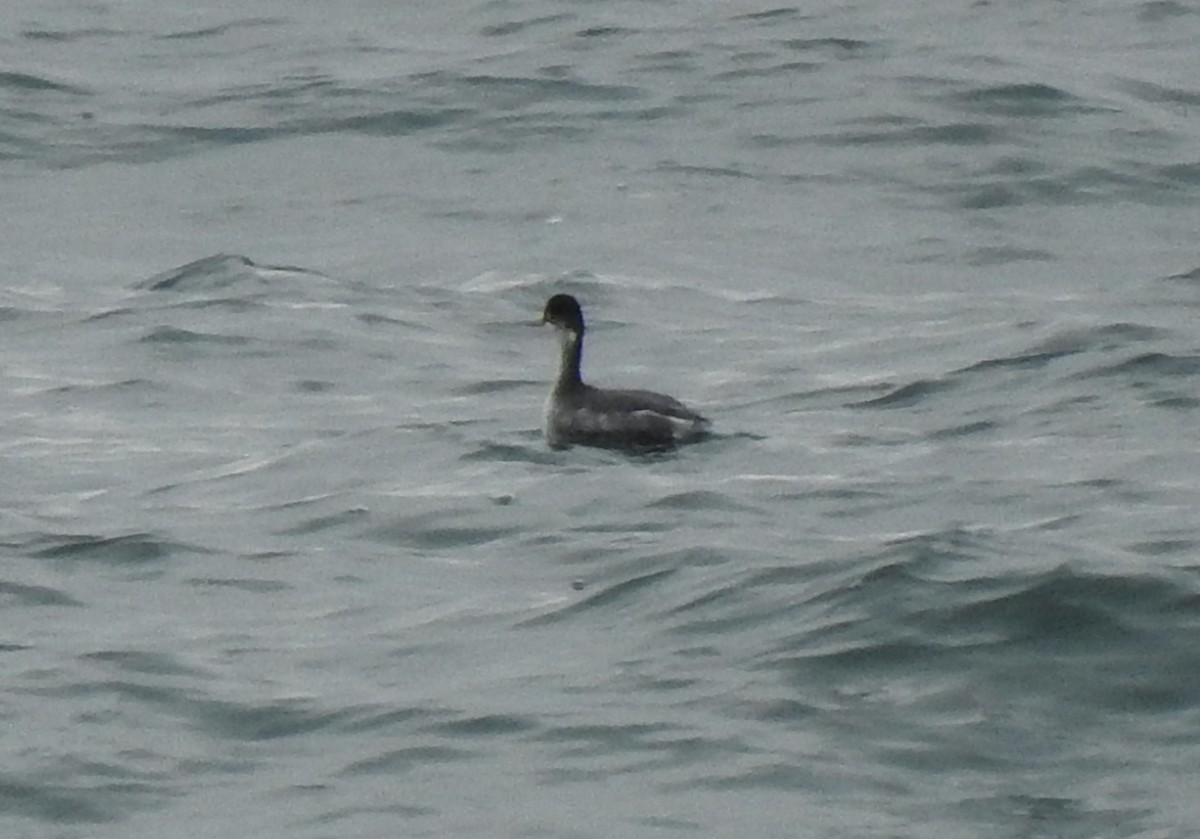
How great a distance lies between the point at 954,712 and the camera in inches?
395

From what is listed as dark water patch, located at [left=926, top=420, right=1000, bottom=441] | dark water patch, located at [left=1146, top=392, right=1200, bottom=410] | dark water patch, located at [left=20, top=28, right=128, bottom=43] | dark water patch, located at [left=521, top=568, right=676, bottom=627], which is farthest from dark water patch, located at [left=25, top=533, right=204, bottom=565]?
dark water patch, located at [left=20, top=28, right=128, bottom=43]

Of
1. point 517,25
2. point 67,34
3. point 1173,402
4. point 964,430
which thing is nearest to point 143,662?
point 964,430

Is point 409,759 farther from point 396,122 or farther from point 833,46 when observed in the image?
point 833,46

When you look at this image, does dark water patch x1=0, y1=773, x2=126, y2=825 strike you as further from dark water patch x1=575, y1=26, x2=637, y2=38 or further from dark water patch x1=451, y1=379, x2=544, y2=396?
dark water patch x1=575, y1=26, x2=637, y2=38

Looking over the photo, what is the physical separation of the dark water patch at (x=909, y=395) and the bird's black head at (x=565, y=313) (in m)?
1.49

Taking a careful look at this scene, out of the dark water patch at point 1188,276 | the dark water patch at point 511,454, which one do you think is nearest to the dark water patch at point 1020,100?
the dark water patch at point 1188,276

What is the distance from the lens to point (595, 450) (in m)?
Answer: 15.1

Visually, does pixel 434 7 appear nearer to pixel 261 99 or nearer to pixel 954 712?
pixel 261 99

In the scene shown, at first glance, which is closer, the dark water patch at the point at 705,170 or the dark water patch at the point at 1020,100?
the dark water patch at the point at 705,170

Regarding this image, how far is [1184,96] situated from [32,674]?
43.9 feet

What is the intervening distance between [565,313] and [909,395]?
179 centimetres

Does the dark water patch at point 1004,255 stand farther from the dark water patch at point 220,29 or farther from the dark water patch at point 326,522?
the dark water patch at point 220,29

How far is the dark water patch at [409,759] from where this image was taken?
32.0 ft

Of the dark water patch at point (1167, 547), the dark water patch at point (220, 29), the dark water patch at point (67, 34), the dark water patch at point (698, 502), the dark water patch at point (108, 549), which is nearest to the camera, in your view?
the dark water patch at point (1167, 547)
